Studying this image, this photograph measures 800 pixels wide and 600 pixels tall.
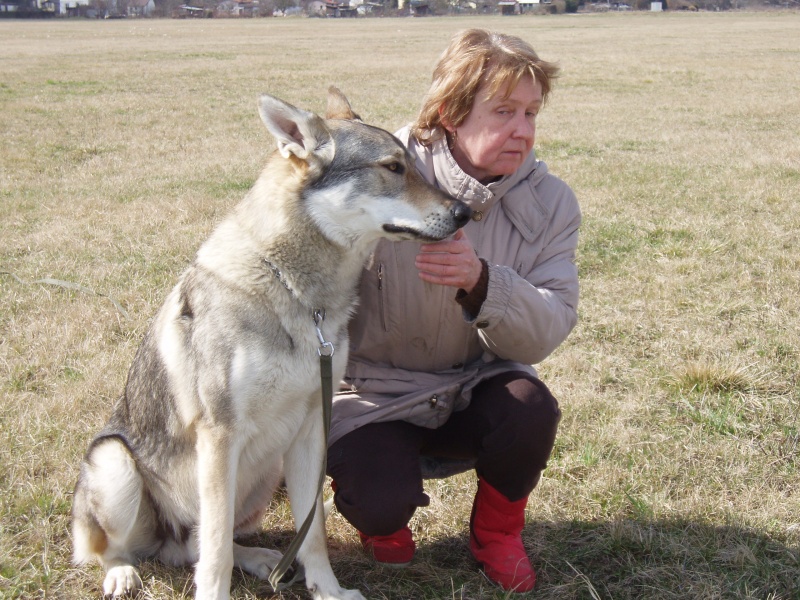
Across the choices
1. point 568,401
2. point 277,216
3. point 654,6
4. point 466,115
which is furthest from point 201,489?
point 654,6

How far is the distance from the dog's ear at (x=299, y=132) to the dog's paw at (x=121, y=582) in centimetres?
153

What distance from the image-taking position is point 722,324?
15.7 ft

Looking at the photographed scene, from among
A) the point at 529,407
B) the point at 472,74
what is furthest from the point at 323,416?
the point at 472,74

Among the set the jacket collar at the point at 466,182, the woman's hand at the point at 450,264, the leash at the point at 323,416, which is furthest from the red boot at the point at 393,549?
the jacket collar at the point at 466,182

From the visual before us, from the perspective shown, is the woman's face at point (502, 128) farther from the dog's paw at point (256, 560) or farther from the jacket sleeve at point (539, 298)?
the dog's paw at point (256, 560)

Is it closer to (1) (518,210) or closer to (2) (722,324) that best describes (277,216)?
(1) (518,210)

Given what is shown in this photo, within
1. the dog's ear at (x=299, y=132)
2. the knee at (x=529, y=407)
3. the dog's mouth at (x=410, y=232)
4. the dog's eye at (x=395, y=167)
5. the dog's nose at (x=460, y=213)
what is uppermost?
the dog's ear at (x=299, y=132)

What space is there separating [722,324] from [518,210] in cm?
246

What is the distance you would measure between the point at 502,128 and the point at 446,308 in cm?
67

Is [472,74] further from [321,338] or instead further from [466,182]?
[321,338]

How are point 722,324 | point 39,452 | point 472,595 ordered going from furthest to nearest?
point 722,324 → point 39,452 → point 472,595

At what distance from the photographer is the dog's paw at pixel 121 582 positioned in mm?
2668

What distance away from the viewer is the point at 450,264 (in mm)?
2537

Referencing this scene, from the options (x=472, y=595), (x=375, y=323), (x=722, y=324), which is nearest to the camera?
(x=472, y=595)
